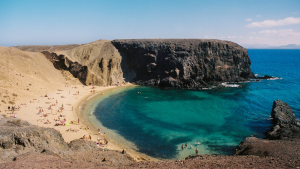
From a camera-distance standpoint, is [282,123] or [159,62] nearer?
[282,123]

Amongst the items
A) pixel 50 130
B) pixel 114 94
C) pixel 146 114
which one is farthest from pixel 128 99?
pixel 50 130

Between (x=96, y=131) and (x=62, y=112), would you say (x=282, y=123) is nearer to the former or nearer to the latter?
(x=96, y=131)

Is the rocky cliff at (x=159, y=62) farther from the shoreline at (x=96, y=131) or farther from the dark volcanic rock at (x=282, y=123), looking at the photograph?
the dark volcanic rock at (x=282, y=123)

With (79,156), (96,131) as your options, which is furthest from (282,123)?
(79,156)

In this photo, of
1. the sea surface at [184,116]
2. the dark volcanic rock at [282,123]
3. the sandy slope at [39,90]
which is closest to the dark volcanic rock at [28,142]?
the sandy slope at [39,90]

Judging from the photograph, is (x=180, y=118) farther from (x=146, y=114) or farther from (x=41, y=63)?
(x=41, y=63)

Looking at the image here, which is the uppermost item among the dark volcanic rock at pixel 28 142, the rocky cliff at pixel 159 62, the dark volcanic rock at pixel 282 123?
the rocky cliff at pixel 159 62

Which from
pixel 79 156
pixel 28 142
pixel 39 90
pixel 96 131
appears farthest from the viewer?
pixel 39 90
